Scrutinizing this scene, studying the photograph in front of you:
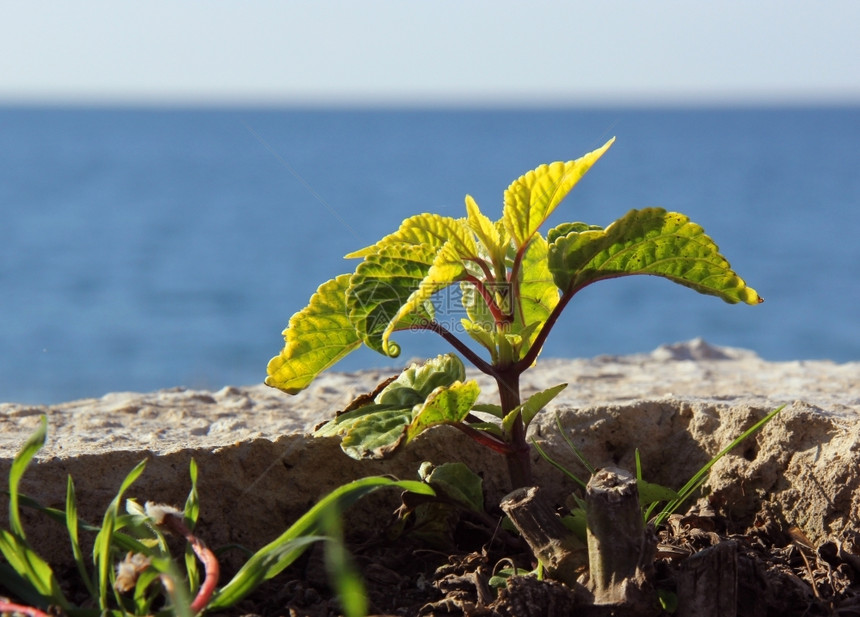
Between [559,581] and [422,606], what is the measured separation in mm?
219

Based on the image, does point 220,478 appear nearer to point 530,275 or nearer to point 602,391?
point 530,275

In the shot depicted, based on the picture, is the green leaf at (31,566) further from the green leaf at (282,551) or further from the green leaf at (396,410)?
the green leaf at (396,410)

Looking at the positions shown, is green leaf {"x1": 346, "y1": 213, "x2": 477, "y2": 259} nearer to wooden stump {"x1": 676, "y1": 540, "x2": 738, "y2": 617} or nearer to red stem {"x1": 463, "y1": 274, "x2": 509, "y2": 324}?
red stem {"x1": 463, "y1": 274, "x2": 509, "y2": 324}

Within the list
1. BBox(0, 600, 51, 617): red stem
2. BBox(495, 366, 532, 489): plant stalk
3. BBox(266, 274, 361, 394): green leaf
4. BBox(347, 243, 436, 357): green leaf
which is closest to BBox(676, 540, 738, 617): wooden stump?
BBox(495, 366, 532, 489): plant stalk

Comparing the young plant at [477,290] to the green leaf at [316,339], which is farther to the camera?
the green leaf at [316,339]

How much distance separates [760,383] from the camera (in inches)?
95.3

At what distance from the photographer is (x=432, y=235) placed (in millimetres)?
1377

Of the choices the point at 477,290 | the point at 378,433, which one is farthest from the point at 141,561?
the point at 477,290

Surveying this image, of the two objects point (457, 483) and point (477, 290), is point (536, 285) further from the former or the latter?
point (457, 483)

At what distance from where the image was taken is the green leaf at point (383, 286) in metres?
1.28

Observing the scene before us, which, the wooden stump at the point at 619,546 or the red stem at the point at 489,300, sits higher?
the red stem at the point at 489,300

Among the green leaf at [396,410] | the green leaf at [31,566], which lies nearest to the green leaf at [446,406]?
the green leaf at [396,410]

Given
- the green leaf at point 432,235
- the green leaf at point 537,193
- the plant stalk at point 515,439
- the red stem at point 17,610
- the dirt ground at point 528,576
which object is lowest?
the dirt ground at point 528,576

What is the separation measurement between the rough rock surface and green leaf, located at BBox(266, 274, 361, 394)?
0.77 feet
